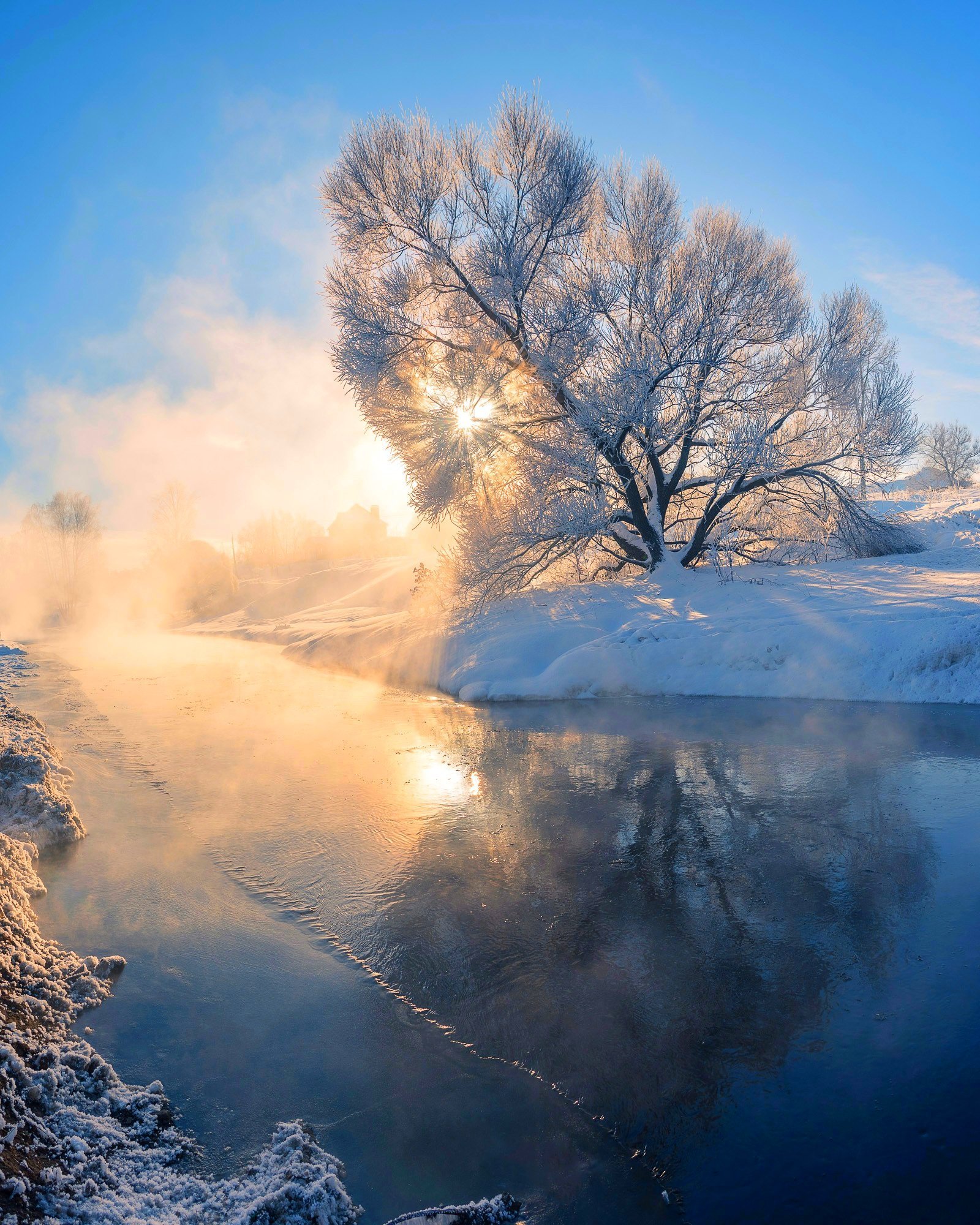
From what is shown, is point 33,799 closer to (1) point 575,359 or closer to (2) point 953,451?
(1) point 575,359

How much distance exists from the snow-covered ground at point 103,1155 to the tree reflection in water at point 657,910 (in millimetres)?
873

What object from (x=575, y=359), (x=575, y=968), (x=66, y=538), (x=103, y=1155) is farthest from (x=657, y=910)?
(x=66, y=538)

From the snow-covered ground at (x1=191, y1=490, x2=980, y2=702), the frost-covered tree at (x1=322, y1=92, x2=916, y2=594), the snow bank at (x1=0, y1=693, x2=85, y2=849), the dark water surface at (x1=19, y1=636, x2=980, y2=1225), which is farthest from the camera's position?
the frost-covered tree at (x1=322, y1=92, x2=916, y2=594)

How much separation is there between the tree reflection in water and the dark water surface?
0.8 inches

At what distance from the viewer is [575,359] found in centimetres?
1373

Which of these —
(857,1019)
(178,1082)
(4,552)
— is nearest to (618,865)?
(857,1019)

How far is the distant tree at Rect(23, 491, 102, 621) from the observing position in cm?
6028

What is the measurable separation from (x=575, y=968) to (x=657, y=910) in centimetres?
77

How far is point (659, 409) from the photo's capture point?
13.6 meters

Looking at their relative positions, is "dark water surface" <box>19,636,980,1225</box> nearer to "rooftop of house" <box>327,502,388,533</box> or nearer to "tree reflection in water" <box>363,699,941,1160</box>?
"tree reflection in water" <box>363,699,941,1160</box>

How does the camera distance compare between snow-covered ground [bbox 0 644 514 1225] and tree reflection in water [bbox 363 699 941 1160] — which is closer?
snow-covered ground [bbox 0 644 514 1225]

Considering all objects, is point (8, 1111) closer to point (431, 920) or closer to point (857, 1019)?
point (431, 920)

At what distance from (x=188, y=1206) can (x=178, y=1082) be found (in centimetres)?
71

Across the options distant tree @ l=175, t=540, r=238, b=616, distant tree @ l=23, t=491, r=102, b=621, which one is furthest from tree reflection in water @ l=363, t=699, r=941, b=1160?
distant tree @ l=23, t=491, r=102, b=621
